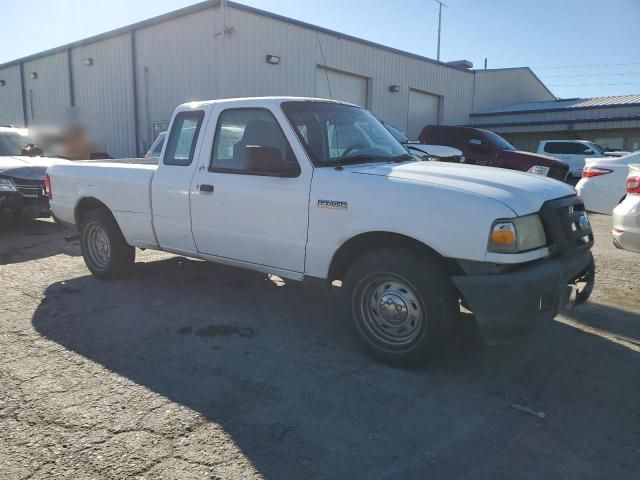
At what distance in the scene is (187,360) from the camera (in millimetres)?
3779

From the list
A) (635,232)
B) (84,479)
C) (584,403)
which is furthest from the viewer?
(635,232)

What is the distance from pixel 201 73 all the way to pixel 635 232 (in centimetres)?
1438

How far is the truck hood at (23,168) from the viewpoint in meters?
8.65

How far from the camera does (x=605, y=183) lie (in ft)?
25.0

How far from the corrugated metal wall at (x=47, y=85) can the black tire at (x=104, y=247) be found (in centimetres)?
1830

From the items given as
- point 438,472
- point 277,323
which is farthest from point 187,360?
point 438,472

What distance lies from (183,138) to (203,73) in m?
12.3

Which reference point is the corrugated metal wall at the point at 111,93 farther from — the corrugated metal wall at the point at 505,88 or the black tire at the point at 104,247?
the corrugated metal wall at the point at 505,88

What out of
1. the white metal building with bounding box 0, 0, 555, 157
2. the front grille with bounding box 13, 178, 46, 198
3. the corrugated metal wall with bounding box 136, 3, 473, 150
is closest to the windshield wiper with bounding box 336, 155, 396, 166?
the front grille with bounding box 13, 178, 46, 198

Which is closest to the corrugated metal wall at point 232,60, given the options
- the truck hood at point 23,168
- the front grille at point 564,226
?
the truck hood at point 23,168

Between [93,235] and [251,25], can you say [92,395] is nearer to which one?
[93,235]

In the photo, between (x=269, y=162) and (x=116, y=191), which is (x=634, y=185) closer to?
(x=269, y=162)

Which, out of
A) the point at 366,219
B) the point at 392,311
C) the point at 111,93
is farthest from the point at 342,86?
the point at 392,311

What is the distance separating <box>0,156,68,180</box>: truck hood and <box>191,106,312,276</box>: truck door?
5.23 metres
